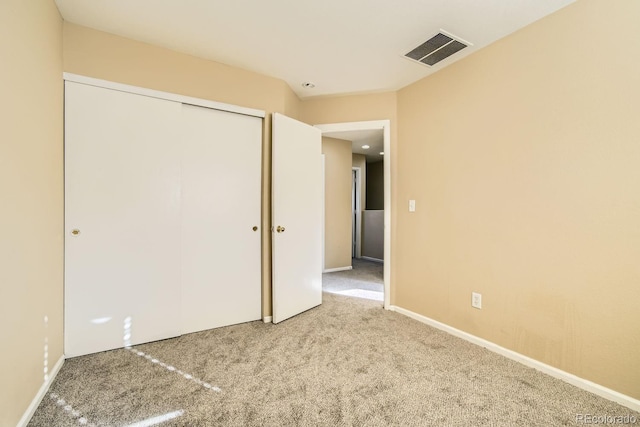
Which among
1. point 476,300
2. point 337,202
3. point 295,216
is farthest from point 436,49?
point 337,202

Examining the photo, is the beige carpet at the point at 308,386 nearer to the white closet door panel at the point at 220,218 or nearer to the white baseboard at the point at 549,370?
the white baseboard at the point at 549,370

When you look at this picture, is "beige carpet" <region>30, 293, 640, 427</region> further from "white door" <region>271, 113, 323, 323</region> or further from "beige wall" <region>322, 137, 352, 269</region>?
"beige wall" <region>322, 137, 352, 269</region>

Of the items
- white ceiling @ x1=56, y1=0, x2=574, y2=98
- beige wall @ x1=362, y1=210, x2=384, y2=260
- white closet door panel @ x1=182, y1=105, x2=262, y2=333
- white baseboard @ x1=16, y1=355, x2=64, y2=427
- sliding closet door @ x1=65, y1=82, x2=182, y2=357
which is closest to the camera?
white baseboard @ x1=16, y1=355, x2=64, y2=427

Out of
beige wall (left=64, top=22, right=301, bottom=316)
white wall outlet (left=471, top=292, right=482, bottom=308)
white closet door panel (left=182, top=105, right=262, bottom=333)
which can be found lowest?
white wall outlet (left=471, top=292, right=482, bottom=308)

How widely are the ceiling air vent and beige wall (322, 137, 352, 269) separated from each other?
2.65 metres

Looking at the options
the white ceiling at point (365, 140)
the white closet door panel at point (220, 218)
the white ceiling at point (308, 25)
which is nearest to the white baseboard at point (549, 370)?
the white closet door panel at point (220, 218)

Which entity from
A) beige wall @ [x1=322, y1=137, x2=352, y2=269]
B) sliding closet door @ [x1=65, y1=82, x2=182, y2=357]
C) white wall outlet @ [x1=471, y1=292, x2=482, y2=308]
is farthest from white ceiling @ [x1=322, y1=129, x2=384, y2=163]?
white wall outlet @ [x1=471, y1=292, x2=482, y2=308]

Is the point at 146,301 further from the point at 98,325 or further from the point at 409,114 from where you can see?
the point at 409,114

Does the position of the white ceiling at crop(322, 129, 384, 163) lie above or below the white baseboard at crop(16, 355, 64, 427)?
above

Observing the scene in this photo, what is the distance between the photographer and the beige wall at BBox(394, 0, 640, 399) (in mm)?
1548

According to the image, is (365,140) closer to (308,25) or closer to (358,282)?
(358,282)

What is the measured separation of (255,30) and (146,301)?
7.49 feet

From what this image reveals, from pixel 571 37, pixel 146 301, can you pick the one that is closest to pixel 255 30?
pixel 571 37

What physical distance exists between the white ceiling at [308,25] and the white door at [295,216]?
633mm
